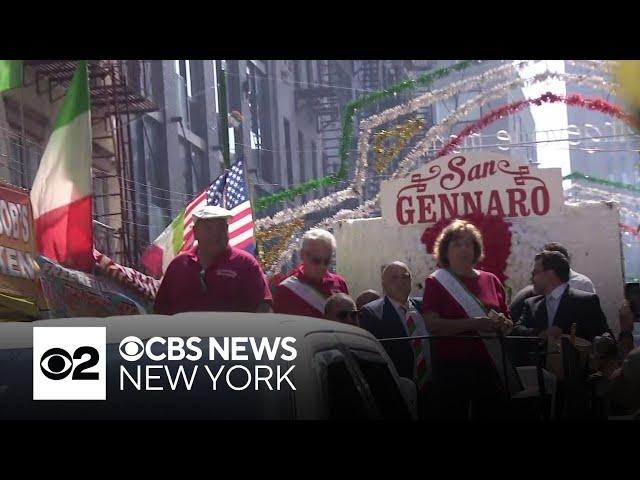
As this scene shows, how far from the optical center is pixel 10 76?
5.63 metres

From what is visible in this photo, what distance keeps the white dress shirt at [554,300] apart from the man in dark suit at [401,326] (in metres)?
0.59

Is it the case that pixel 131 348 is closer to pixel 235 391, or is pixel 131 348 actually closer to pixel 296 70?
pixel 235 391

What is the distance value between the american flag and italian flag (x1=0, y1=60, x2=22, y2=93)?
3.03 ft

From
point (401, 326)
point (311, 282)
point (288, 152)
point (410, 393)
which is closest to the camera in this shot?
point (410, 393)

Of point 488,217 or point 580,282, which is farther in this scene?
point 488,217

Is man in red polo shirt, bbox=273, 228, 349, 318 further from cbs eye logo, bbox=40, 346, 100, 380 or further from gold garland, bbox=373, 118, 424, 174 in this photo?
cbs eye logo, bbox=40, 346, 100, 380

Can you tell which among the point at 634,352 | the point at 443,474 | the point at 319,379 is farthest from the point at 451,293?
the point at 319,379

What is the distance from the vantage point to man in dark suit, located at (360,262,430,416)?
190 inches

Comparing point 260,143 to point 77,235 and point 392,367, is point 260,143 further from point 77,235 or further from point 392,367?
point 392,367

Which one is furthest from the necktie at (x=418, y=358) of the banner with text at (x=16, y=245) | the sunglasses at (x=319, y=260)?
the banner with text at (x=16, y=245)

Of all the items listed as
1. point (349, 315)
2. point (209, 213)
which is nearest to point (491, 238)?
point (349, 315)

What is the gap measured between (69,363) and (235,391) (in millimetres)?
810

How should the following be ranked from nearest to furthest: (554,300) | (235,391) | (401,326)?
1. (235,391)
2. (401,326)
3. (554,300)

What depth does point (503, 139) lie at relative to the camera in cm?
598
